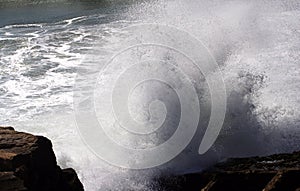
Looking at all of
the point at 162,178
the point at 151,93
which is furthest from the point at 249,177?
the point at 151,93

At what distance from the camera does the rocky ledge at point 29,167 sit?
5168mm

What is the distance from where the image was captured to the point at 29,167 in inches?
214

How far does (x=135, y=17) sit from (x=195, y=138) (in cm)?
1671

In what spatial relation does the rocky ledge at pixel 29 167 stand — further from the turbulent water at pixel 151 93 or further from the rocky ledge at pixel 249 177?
the rocky ledge at pixel 249 177

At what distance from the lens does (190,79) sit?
32.9ft

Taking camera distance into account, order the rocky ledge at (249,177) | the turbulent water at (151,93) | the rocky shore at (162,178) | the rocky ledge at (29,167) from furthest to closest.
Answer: the turbulent water at (151,93) → the rocky ledge at (249,177) → the rocky shore at (162,178) → the rocky ledge at (29,167)

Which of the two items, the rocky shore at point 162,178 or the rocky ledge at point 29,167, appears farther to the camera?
the rocky shore at point 162,178

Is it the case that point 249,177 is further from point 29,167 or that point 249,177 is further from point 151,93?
point 151,93

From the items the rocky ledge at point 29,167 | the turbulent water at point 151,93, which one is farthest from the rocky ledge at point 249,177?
the rocky ledge at point 29,167

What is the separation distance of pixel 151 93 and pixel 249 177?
11.7 feet

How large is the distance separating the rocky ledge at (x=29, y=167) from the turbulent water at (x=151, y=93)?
1.63 metres

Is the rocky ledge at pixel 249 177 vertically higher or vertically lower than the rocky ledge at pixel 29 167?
lower

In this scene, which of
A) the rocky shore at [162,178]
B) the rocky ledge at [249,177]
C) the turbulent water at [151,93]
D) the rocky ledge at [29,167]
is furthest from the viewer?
the turbulent water at [151,93]

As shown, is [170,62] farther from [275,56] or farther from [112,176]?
[275,56]
